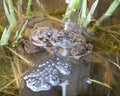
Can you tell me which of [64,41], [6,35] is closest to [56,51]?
[64,41]

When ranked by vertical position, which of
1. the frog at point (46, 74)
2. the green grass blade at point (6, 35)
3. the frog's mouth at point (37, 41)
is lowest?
the frog at point (46, 74)

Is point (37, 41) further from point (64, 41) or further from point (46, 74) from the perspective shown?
point (46, 74)

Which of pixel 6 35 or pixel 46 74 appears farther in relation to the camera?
pixel 6 35

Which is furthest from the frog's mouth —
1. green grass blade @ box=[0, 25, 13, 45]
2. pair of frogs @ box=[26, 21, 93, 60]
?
green grass blade @ box=[0, 25, 13, 45]

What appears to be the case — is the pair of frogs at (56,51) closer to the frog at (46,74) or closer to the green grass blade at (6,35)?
the frog at (46,74)

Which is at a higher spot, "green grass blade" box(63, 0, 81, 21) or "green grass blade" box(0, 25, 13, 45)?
"green grass blade" box(63, 0, 81, 21)

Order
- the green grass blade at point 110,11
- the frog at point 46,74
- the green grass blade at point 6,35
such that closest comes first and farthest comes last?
the frog at point 46,74 → the green grass blade at point 6,35 → the green grass blade at point 110,11

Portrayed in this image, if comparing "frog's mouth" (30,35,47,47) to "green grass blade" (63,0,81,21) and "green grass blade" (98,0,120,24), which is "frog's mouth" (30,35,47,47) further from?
"green grass blade" (98,0,120,24)

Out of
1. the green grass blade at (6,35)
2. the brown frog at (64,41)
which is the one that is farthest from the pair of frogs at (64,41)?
the green grass blade at (6,35)

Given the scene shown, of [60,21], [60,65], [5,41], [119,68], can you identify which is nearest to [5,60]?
[5,41]
